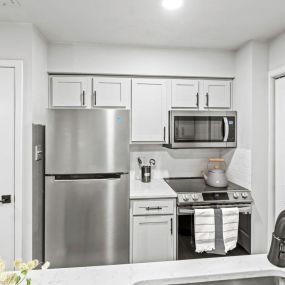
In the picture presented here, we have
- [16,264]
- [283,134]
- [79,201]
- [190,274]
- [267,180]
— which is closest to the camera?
[16,264]

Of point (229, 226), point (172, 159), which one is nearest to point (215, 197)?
point (229, 226)

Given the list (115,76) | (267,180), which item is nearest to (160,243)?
(267,180)

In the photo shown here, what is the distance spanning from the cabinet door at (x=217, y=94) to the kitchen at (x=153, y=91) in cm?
1

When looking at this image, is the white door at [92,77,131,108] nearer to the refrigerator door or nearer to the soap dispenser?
the refrigerator door

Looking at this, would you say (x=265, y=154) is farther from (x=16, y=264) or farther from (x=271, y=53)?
(x=16, y=264)

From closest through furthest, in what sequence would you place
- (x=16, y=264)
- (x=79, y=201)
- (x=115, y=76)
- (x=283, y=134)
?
(x=16, y=264), (x=79, y=201), (x=283, y=134), (x=115, y=76)

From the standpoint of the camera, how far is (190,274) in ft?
3.17

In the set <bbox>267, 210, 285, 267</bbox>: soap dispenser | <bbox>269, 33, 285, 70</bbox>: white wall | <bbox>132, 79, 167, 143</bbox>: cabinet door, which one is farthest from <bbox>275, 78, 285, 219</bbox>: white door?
<bbox>267, 210, 285, 267</bbox>: soap dispenser

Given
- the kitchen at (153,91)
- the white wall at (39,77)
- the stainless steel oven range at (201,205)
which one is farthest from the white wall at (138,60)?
the stainless steel oven range at (201,205)

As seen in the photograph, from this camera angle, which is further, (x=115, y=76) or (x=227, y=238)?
(x=115, y=76)

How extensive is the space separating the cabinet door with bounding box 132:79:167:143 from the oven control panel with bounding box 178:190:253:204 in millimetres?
738

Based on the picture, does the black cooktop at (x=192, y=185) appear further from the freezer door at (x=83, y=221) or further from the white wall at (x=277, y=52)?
the white wall at (x=277, y=52)

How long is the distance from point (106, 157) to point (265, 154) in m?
1.69

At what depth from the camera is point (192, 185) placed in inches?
109
